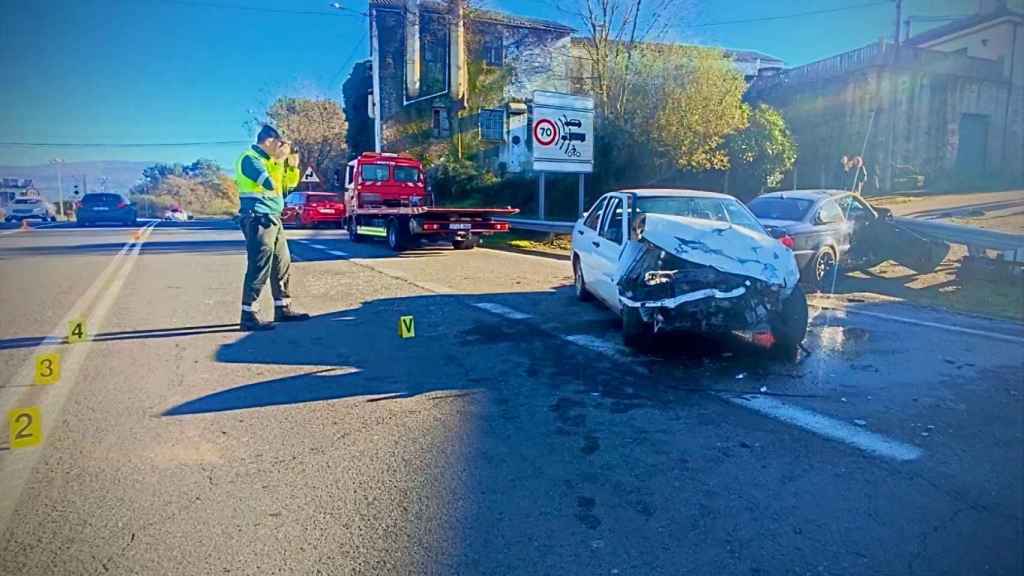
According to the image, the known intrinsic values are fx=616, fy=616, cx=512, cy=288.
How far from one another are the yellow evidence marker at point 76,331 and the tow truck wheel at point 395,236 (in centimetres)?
883

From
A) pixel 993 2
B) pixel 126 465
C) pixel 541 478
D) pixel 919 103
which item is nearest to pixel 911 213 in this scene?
pixel 919 103

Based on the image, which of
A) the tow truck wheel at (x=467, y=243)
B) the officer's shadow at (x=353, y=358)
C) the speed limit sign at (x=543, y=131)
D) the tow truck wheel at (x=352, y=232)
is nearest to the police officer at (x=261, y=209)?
the officer's shadow at (x=353, y=358)

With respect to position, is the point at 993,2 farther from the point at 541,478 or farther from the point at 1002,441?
the point at 541,478

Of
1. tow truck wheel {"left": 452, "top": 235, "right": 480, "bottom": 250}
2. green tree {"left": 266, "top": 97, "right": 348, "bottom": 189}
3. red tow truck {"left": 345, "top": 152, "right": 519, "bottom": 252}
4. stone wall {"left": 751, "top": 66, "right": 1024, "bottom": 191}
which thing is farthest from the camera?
green tree {"left": 266, "top": 97, "right": 348, "bottom": 189}

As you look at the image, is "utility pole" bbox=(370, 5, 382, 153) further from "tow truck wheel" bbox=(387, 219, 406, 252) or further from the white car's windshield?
the white car's windshield

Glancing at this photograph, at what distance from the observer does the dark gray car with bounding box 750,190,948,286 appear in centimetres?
978

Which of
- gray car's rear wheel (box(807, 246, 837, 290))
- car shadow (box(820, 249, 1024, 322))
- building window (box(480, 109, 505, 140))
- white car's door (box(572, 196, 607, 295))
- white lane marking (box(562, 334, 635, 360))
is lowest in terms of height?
white lane marking (box(562, 334, 635, 360))

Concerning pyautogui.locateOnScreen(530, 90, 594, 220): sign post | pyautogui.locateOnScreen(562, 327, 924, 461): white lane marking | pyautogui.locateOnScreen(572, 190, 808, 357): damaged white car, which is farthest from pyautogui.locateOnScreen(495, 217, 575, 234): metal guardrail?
pyautogui.locateOnScreen(562, 327, 924, 461): white lane marking

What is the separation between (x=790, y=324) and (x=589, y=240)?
3.22m

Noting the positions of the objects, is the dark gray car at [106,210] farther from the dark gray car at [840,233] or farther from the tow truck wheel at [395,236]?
the dark gray car at [840,233]

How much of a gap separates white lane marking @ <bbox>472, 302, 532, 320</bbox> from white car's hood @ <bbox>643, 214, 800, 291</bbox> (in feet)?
7.55

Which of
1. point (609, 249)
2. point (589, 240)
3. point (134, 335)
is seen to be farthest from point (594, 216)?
point (134, 335)

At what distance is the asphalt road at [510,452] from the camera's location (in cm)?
271

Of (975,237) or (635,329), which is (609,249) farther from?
(975,237)
